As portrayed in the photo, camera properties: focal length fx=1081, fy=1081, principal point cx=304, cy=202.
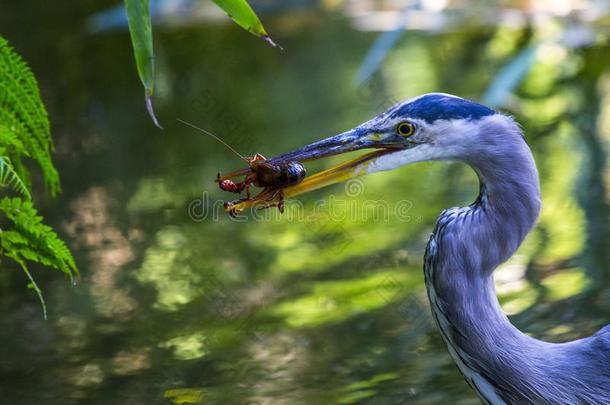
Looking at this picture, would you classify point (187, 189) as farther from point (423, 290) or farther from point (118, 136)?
point (423, 290)

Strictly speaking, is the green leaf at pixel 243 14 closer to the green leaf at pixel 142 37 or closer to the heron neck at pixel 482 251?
the green leaf at pixel 142 37

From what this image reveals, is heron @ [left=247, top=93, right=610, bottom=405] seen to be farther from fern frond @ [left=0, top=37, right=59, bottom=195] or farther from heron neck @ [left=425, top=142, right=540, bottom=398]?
fern frond @ [left=0, top=37, right=59, bottom=195]

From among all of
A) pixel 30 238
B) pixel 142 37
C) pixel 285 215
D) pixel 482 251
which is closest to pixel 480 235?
pixel 482 251

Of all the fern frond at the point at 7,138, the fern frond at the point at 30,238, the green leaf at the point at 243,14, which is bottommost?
the fern frond at the point at 30,238

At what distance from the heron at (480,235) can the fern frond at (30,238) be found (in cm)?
75

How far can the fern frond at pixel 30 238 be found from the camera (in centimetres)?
344

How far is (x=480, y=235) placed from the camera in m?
3.21

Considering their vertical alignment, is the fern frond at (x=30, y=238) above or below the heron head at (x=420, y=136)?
below

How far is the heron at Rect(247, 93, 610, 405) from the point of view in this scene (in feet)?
10.4

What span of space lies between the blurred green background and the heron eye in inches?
55.2

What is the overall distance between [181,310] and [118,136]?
325 centimetres

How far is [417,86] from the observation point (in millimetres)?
8664

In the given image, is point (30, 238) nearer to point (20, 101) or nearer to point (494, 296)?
point (20, 101)

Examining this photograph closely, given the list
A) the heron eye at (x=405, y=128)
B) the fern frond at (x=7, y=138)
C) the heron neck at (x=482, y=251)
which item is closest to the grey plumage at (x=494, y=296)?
the heron neck at (x=482, y=251)
